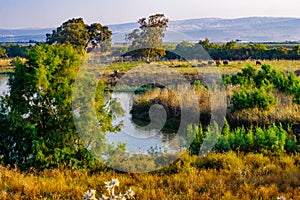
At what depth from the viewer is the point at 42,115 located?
7668 millimetres

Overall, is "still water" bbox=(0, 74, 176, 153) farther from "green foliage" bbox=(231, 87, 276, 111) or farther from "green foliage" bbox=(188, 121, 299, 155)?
"green foliage" bbox=(231, 87, 276, 111)

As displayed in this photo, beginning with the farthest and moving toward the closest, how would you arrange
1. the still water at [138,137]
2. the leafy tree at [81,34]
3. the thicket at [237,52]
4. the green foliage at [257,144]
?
the leafy tree at [81,34]
the thicket at [237,52]
the still water at [138,137]
the green foliage at [257,144]

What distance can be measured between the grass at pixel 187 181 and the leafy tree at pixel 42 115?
0.47m

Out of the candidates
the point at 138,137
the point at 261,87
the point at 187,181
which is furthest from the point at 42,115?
the point at 261,87

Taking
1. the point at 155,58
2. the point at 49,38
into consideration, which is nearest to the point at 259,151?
the point at 155,58

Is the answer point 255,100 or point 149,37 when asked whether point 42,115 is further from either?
point 149,37

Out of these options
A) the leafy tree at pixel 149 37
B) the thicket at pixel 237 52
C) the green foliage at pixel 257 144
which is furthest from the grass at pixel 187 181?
the thicket at pixel 237 52

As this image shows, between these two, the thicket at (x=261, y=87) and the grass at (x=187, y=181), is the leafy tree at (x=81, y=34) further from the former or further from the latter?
the grass at (x=187, y=181)

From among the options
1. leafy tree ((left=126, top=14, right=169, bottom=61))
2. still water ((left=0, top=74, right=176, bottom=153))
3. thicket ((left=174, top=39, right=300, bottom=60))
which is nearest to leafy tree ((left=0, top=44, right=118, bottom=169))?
still water ((left=0, top=74, right=176, bottom=153))

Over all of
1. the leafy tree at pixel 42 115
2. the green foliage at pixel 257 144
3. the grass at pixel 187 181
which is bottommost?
the green foliage at pixel 257 144

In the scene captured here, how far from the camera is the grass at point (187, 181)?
5.65 meters

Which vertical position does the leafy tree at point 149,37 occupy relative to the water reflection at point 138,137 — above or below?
above

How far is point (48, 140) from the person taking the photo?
7.68 metres

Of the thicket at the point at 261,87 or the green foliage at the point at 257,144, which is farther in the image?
the thicket at the point at 261,87
